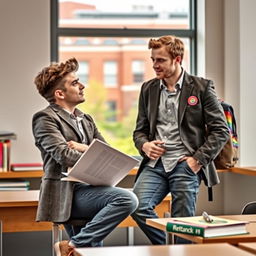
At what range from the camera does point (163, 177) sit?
3.67m

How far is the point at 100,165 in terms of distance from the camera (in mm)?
3221

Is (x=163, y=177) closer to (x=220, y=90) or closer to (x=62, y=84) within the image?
(x=62, y=84)

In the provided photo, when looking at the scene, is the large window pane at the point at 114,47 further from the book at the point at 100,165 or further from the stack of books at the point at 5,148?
the book at the point at 100,165

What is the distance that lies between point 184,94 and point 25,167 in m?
Answer: 1.67

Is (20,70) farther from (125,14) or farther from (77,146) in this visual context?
(77,146)

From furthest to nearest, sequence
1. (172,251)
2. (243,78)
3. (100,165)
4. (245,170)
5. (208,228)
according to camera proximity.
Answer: (243,78) → (245,170) → (100,165) → (208,228) → (172,251)

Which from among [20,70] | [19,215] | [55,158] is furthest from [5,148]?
[55,158]

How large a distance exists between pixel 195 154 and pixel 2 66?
1985 millimetres

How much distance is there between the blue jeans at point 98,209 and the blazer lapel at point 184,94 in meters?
0.61

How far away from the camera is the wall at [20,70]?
16.3 ft

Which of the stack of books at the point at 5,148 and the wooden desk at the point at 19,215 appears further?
the stack of books at the point at 5,148

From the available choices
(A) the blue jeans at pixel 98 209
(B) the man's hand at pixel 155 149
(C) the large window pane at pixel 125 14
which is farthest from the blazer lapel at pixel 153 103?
(C) the large window pane at pixel 125 14

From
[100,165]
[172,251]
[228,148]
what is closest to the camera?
[172,251]

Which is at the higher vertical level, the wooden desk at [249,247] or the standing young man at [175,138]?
the standing young man at [175,138]
